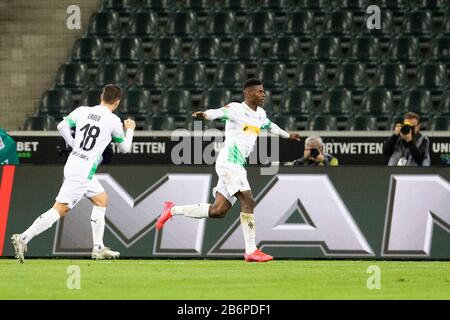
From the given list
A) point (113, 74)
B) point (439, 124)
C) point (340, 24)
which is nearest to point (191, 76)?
point (113, 74)

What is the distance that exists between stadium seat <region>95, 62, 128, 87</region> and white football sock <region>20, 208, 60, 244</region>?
7955mm

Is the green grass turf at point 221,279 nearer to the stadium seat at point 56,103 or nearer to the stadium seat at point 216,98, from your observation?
the stadium seat at point 216,98

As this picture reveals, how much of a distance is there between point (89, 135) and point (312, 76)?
24.9 ft

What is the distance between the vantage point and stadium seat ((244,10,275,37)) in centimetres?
2225

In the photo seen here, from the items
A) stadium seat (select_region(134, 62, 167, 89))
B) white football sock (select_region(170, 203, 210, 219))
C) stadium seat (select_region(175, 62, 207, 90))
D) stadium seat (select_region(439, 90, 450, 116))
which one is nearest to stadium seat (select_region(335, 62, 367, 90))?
stadium seat (select_region(439, 90, 450, 116))

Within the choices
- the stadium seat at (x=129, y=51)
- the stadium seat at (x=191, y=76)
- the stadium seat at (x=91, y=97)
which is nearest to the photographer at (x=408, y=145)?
the stadium seat at (x=191, y=76)

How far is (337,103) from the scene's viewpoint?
2058 cm

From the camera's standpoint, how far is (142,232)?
15.0 meters

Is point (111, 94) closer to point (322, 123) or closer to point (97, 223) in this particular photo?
point (97, 223)

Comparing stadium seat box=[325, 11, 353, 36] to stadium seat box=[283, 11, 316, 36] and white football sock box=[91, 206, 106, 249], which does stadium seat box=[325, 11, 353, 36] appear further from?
white football sock box=[91, 206, 106, 249]

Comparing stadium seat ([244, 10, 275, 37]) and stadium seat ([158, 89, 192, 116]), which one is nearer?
stadium seat ([158, 89, 192, 116])

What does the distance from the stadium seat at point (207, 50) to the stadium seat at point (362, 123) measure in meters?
3.02
